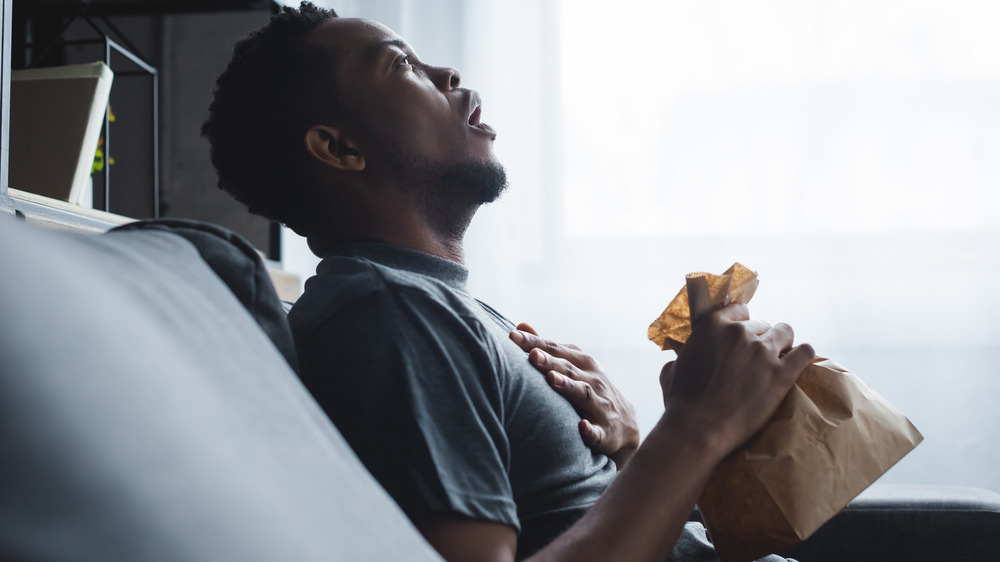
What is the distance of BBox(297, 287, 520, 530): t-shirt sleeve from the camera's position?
0.55 m

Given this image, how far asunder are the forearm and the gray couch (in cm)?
26

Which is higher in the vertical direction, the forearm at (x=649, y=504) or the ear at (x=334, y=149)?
the ear at (x=334, y=149)

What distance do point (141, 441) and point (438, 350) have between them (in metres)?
0.36

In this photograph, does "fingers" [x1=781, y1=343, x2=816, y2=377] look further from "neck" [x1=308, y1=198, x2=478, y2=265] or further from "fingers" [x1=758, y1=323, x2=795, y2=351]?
"neck" [x1=308, y1=198, x2=478, y2=265]

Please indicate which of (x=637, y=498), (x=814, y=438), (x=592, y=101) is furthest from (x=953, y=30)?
(x=637, y=498)

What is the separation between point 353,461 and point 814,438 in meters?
0.45

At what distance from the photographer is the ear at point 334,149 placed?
970 mm

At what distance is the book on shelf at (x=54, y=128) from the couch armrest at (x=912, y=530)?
1.15 meters

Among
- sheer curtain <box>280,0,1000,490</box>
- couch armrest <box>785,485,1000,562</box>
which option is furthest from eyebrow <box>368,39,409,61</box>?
sheer curtain <box>280,0,1000,490</box>

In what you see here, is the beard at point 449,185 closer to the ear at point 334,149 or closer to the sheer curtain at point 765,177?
the ear at point 334,149

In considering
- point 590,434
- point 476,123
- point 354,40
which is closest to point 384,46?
point 354,40

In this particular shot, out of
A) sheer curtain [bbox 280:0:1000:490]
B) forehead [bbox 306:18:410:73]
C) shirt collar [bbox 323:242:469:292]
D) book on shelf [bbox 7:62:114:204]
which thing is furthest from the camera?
sheer curtain [bbox 280:0:1000:490]

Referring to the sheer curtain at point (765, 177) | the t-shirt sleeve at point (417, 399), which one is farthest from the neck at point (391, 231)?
the sheer curtain at point (765, 177)

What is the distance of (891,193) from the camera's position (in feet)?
7.02
